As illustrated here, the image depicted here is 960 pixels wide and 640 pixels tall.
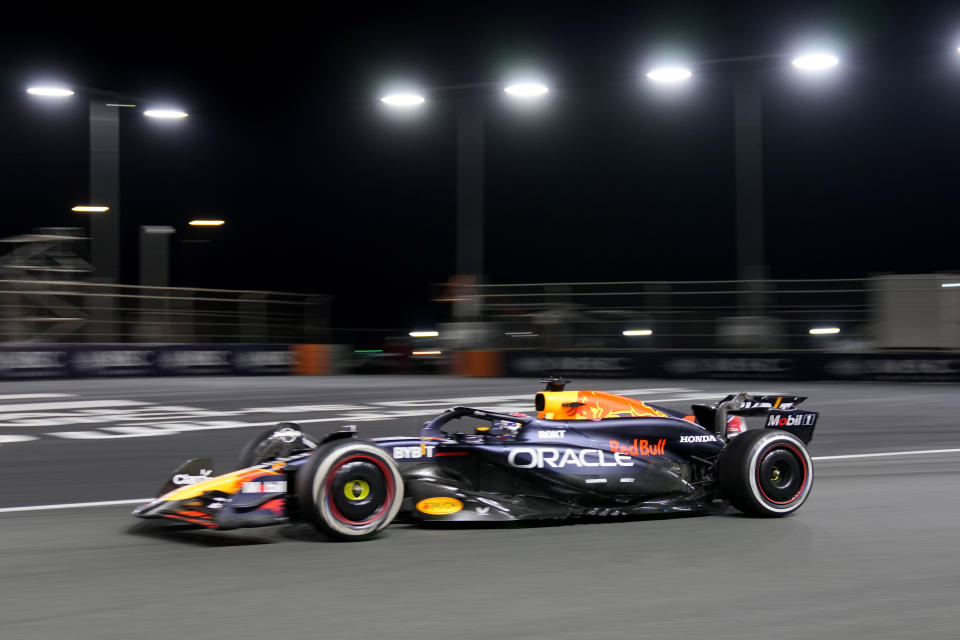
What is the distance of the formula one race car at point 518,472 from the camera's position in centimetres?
539

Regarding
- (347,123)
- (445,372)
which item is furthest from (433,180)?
(445,372)

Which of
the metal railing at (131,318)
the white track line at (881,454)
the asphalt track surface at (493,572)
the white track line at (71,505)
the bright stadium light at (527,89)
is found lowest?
the asphalt track surface at (493,572)

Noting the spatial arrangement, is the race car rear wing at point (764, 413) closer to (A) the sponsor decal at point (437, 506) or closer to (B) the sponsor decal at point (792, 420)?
(B) the sponsor decal at point (792, 420)

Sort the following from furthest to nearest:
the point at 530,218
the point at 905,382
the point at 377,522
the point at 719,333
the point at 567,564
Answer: the point at 530,218, the point at 719,333, the point at 905,382, the point at 377,522, the point at 567,564

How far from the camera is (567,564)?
5027mm

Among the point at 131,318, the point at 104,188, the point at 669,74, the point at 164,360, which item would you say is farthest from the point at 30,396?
the point at 669,74

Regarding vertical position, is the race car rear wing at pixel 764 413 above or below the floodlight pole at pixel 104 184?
below

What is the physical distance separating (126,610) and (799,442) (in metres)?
3.87

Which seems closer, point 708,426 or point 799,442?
point 799,442

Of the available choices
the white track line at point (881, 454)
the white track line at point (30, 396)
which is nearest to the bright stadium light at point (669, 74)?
the white track line at point (30, 396)

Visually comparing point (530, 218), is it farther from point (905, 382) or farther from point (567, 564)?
point (567, 564)

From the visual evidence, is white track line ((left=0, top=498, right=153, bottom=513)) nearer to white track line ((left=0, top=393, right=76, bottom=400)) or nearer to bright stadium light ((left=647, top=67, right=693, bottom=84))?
white track line ((left=0, top=393, right=76, bottom=400))

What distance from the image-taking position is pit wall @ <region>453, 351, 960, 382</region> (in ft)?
60.5

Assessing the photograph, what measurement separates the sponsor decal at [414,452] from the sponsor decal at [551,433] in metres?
0.59
